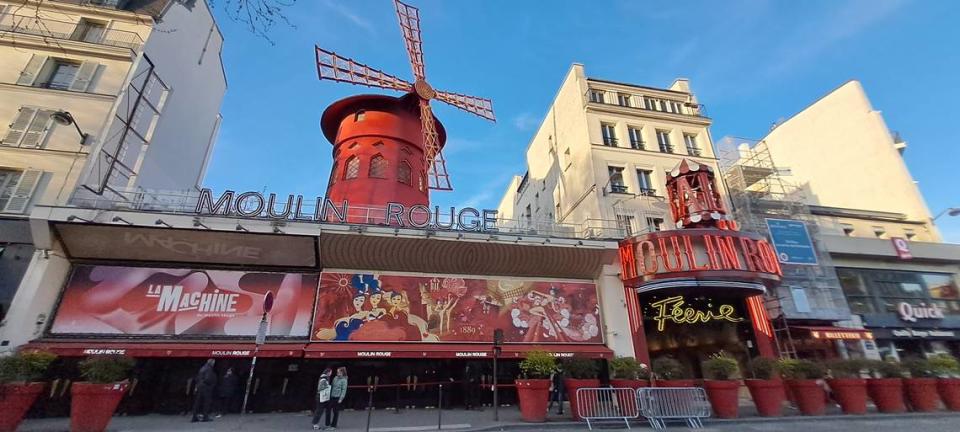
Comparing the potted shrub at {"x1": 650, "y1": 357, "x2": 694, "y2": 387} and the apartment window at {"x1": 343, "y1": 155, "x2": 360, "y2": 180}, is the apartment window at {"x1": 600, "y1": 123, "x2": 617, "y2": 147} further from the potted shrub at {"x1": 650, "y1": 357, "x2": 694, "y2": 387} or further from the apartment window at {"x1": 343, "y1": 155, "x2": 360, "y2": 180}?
the apartment window at {"x1": 343, "y1": 155, "x2": 360, "y2": 180}

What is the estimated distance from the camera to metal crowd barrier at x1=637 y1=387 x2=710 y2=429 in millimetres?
8953

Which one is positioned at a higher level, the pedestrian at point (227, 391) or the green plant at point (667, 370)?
the green plant at point (667, 370)

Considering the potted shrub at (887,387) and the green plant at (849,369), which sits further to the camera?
the green plant at (849,369)

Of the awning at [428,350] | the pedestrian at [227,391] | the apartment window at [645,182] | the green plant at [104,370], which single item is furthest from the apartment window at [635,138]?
the green plant at [104,370]

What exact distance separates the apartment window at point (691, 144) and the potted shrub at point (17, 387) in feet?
70.8

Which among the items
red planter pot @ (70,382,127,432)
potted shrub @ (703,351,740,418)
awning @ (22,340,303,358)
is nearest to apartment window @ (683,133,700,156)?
potted shrub @ (703,351,740,418)

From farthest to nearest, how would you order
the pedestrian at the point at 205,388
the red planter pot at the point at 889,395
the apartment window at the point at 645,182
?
1. the apartment window at the point at 645,182
2. the red planter pot at the point at 889,395
3. the pedestrian at the point at 205,388

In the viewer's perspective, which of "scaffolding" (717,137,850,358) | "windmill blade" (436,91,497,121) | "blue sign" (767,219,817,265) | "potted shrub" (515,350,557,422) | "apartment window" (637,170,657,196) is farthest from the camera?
"windmill blade" (436,91,497,121)

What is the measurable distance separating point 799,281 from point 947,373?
5.58 metres

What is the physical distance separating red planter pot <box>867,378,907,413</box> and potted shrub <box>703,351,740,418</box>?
A: 404 centimetres

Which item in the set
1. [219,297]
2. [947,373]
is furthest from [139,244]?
[947,373]

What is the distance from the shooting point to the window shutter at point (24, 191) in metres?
11.2

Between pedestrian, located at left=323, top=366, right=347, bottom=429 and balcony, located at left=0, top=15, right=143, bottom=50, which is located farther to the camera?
balcony, located at left=0, top=15, right=143, bottom=50

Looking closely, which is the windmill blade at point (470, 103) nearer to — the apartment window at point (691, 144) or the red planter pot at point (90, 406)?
the apartment window at point (691, 144)
